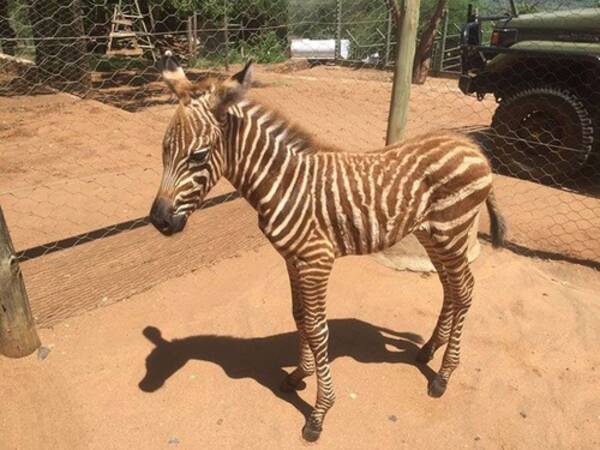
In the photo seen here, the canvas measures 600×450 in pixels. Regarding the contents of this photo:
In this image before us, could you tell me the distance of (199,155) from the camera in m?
2.24

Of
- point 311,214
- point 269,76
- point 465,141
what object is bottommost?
point 269,76

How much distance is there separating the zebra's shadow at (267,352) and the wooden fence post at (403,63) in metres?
1.83

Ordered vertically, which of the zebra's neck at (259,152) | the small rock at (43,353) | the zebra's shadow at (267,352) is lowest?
the zebra's shadow at (267,352)

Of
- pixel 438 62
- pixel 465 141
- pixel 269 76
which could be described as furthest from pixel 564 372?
pixel 438 62

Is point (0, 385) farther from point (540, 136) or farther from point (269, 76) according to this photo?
point (269, 76)

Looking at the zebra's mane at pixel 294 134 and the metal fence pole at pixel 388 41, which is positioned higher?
the zebra's mane at pixel 294 134

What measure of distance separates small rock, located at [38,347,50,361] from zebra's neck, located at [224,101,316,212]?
77.4 inches

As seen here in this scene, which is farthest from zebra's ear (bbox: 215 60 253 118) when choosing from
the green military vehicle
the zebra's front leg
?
the green military vehicle

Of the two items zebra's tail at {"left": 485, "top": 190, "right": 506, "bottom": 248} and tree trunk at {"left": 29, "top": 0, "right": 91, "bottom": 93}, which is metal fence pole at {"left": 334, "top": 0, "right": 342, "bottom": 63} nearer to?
tree trunk at {"left": 29, "top": 0, "right": 91, "bottom": 93}

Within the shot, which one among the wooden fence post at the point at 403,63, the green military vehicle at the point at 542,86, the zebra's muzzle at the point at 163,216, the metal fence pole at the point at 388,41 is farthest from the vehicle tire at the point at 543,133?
the metal fence pole at the point at 388,41

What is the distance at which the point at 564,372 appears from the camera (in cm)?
336

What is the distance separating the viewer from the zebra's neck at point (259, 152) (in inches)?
96.0

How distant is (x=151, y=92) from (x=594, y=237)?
9.57 meters

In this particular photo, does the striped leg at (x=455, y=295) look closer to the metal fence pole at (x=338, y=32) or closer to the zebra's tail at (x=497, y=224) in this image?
the zebra's tail at (x=497, y=224)
